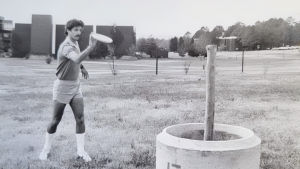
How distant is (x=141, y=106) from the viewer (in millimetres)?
4543

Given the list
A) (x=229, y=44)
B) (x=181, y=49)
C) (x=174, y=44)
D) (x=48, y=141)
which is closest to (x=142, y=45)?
(x=174, y=44)

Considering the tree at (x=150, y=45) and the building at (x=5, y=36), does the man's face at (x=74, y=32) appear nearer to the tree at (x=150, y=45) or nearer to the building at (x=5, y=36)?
the building at (x=5, y=36)

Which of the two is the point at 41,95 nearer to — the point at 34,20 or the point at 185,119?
the point at 34,20

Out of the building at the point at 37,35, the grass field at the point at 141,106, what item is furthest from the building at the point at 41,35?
the grass field at the point at 141,106

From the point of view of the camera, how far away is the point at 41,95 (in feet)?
13.5

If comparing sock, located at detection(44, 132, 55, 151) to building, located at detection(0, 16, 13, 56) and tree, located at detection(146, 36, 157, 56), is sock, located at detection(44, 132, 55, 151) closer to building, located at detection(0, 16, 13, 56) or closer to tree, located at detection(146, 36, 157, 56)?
building, located at detection(0, 16, 13, 56)

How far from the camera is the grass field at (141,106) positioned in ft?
11.9

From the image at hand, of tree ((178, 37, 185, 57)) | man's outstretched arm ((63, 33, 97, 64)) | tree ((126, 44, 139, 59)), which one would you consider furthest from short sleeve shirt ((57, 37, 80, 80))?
tree ((178, 37, 185, 57))

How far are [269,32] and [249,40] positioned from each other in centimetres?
27

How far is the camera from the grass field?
3.63m

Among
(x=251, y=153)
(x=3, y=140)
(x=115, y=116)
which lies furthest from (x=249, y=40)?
(x=3, y=140)

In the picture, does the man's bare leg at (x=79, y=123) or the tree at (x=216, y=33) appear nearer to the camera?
the man's bare leg at (x=79, y=123)

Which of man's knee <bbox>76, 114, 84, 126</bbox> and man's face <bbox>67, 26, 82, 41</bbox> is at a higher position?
man's face <bbox>67, 26, 82, 41</bbox>

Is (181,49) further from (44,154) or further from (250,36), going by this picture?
(44,154)
